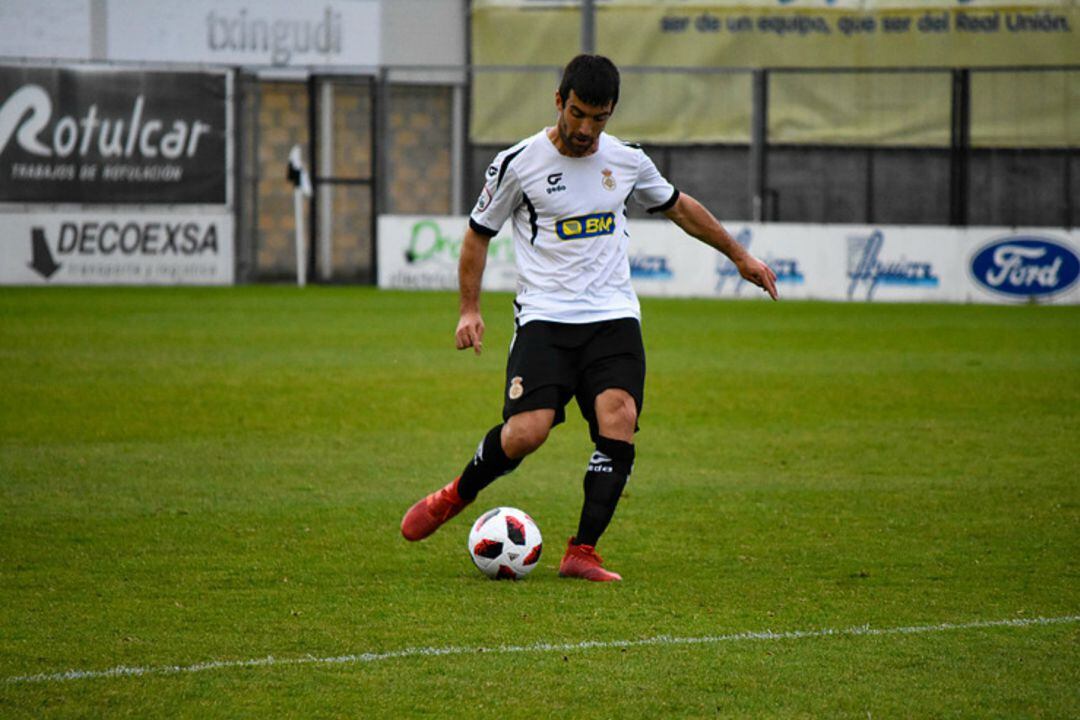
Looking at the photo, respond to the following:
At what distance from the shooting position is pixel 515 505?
27.3 feet

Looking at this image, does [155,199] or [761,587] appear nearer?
[761,587]

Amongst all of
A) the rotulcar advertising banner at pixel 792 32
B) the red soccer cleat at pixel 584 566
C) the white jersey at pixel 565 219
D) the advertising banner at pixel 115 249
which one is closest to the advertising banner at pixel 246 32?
Result: the rotulcar advertising banner at pixel 792 32

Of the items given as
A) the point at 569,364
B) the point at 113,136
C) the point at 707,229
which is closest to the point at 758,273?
the point at 707,229

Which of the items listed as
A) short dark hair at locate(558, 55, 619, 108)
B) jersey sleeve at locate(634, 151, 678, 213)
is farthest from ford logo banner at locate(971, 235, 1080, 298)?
short dark hair at locate(558, 55, 619, 108)

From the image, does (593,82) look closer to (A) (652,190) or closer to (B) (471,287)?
(A) (652,190)

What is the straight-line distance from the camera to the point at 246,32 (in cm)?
3195

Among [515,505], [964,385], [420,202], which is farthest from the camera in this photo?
[420,202]

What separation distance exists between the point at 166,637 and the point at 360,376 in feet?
28.4

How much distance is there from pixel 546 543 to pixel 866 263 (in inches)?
686

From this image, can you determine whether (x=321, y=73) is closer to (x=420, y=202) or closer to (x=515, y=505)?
(x=420, y=202)

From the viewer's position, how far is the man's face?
20.2ft

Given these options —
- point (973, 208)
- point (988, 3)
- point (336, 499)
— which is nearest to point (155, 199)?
point (973, 208)

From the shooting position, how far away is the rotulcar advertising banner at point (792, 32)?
3061cm

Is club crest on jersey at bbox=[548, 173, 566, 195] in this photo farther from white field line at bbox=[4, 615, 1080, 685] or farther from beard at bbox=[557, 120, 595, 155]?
white field line at bbox=[4, 615, 1080, 685]
